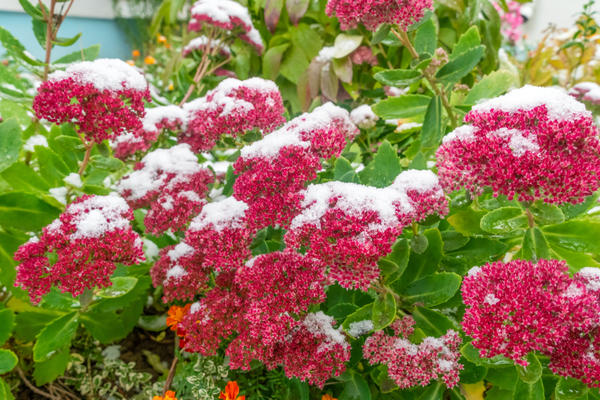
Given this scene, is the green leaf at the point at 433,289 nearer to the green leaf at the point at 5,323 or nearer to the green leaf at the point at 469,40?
the green leaf at the point at 469,40

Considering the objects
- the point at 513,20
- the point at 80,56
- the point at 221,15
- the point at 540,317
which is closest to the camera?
the point at 540,317

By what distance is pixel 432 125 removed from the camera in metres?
0.84

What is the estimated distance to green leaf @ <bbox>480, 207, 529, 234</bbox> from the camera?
62 centimetres

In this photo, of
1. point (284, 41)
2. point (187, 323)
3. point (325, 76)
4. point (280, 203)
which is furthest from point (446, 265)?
point (284, 41)

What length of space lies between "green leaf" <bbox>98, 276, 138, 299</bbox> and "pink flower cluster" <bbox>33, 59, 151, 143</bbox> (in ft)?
0.82

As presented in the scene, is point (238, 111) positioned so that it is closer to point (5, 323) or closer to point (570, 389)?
point (5, 323)

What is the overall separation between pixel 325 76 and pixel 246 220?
1.13 meters

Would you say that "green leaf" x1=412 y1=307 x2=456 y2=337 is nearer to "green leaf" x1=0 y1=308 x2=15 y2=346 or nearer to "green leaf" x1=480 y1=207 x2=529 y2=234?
"green leaf" x1=480 y1=207 x2=529 y2=234

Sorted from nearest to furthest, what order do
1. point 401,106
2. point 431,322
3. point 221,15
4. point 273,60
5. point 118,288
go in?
1. point 431,322
2. point 118,288
3. point 401,106
4. point 221,15
5. point 273,60

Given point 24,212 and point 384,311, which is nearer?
point 384,311

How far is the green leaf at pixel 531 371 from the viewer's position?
53cm

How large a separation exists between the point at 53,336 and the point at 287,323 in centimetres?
47

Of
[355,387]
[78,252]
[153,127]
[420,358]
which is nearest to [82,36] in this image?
[153,127]

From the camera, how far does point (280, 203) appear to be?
653 mm
